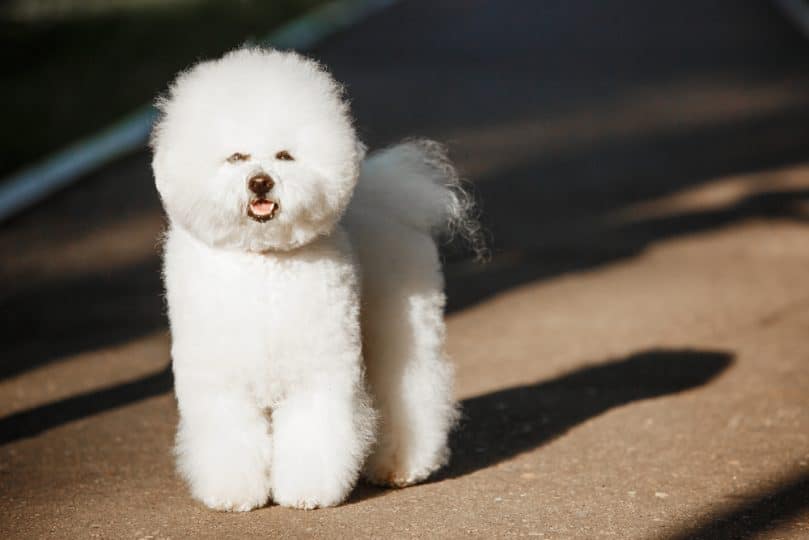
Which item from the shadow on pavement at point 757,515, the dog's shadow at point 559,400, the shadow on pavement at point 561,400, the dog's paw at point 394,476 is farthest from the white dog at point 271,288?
the shadow on pavement at point 757,515

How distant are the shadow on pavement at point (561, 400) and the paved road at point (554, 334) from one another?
0.8 inches

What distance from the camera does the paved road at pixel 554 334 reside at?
235 inches

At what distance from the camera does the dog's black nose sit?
17.1 ft

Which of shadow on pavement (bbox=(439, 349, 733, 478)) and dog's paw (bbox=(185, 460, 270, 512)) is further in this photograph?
shadow on pavement (bbox=(439, 349, 733, 478))

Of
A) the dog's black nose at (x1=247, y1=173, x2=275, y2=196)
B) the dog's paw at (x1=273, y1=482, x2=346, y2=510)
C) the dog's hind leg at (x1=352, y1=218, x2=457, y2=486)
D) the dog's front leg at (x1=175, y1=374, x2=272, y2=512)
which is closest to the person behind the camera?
the dog's black nose at (x1=247, y1=173, x2=275, y2=196)

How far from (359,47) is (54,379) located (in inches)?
604

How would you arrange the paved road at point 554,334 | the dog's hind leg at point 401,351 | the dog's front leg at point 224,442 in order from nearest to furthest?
the dog's front leg at point 224,442 → the paved road at point 554,334 → the dog's hind leg at point 401,351

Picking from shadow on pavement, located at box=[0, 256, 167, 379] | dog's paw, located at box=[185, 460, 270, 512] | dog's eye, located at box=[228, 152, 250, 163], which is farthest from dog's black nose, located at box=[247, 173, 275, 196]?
shadow on pavement, located at box=[0, 256, 167, 379]

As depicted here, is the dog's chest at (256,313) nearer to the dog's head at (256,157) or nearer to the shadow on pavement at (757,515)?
the dog's head at (256,157)

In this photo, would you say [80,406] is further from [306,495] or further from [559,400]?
[559,400]

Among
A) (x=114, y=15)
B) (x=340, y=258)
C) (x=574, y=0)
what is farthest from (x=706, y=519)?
(x=574, y=0)

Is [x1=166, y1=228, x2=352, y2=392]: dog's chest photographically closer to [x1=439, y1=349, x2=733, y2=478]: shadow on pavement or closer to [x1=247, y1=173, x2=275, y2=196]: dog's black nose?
[x1=247, y1=173, x2=275, y2=196]: dog's black nose

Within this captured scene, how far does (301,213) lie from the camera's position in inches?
210

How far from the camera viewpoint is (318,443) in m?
5.61
